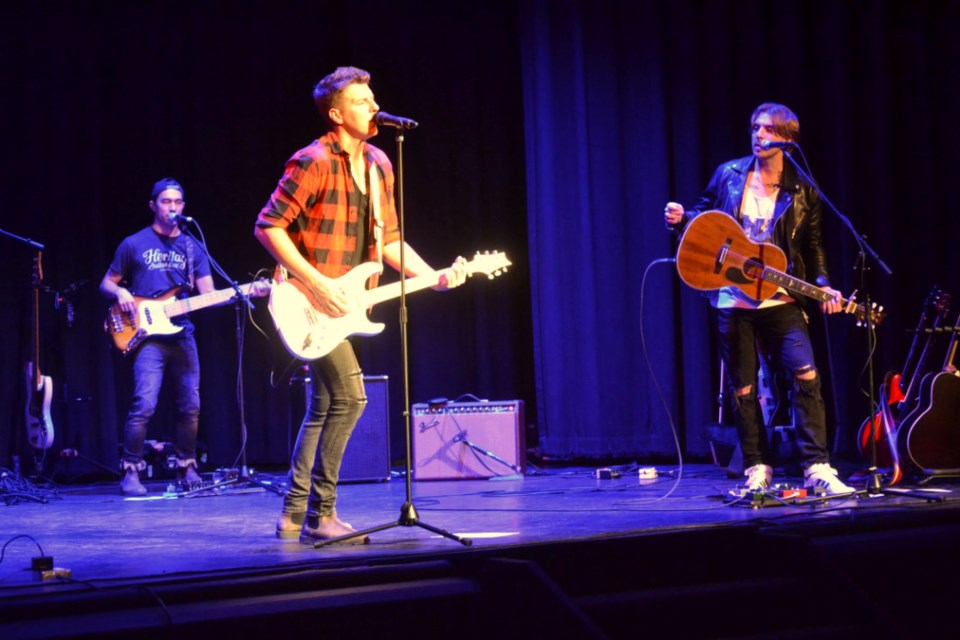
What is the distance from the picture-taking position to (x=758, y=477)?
17.9ft

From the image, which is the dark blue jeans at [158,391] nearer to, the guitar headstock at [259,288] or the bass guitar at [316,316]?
the guitar headstock at [259,288]

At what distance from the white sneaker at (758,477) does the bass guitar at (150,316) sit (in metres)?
3.73

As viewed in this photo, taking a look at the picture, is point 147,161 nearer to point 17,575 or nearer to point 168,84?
point 168,84

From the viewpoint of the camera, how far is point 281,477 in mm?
7695

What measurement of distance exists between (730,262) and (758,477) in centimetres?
114

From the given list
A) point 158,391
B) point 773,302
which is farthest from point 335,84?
point 158,391

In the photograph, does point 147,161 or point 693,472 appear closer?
point 693,472

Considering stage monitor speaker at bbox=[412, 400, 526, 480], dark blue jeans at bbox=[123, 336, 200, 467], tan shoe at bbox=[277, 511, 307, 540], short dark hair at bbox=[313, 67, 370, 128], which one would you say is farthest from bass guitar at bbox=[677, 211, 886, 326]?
dark blue jeans at bbox=[123, 336, 200, 467]

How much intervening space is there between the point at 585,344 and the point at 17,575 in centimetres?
511

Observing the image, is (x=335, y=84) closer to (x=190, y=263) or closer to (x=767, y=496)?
(x=767, y=496)

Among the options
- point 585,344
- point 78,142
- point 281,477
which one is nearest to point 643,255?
point 585,344

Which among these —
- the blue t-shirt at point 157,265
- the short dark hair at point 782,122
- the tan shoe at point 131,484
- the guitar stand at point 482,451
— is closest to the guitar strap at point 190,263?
the blue t-shirt at point 157,265

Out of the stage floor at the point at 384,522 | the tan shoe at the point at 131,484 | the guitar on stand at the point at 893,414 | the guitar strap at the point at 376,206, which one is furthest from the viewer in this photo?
the tan shoe at the point at 131,484

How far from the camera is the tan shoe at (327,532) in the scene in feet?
14.0
